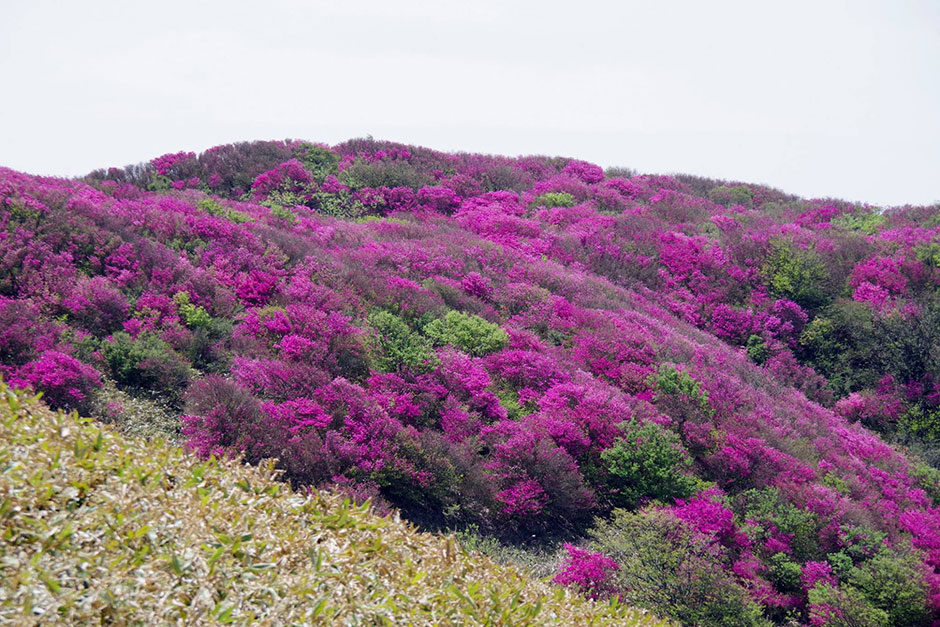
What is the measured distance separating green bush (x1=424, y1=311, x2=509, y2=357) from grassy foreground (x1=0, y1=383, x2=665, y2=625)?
26.3 ft

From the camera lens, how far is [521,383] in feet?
44.7

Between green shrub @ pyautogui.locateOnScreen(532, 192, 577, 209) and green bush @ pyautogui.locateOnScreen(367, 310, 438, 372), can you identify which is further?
green shrub @ pyautogui.locateOnScreen(532, 192, 577, 209)

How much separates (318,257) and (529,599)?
11.3 meters

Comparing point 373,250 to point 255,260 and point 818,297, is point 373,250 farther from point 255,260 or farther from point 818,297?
point 818,297

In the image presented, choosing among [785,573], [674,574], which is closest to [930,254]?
[785,573]

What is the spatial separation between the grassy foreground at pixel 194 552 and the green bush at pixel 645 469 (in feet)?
20.7

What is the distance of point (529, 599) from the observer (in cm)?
557

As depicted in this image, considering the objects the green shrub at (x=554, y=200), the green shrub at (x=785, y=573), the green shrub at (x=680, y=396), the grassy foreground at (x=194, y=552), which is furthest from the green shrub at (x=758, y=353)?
the grassy foreground at (x=194, y=552)

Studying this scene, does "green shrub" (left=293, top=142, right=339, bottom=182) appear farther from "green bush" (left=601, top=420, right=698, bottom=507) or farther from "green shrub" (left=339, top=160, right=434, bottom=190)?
"green bush" (left=601, top=420, right=698, bottom=507)

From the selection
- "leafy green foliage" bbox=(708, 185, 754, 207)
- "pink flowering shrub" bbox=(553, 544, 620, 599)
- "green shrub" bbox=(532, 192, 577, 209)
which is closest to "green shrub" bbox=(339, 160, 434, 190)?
"green shrub" bbox=(532, 192, 577, 209)

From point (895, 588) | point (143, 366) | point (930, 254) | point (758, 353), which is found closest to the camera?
point (895, 588)

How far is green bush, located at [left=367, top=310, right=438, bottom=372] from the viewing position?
41.0 ft

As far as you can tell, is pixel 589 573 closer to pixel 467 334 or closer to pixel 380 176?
pixel 467 334

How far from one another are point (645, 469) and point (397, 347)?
16.3ft
